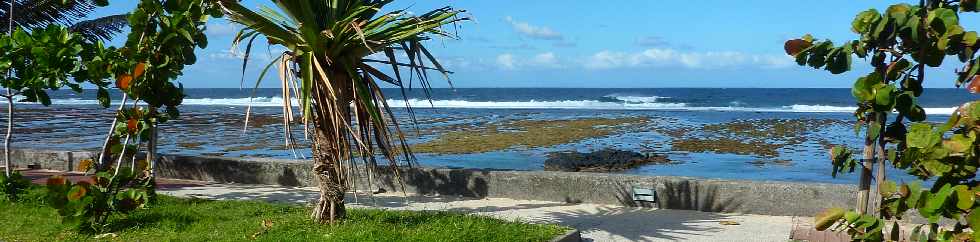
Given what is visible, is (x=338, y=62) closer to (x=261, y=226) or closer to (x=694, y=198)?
(x=261, y=226)

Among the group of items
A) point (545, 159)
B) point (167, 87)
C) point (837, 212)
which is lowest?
point (545, 159)

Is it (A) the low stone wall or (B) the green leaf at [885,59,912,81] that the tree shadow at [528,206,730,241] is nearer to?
(A) the low stone wall

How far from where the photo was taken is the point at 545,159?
45.9ft

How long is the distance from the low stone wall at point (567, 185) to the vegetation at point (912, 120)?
118 inches

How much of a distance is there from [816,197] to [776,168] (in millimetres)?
5975

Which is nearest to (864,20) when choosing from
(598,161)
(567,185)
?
(567,185)

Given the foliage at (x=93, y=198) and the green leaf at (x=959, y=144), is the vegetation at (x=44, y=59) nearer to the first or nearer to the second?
the foliage at (x=93, y=198)

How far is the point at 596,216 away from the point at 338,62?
2.75 meters

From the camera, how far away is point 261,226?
580 cm

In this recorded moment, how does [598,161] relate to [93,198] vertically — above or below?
below

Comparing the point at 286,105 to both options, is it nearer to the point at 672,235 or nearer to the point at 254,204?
the point at 254,204

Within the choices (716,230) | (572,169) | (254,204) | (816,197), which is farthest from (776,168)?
(254,204)

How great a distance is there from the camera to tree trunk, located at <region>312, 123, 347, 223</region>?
5562mm

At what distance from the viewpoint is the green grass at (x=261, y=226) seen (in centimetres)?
537
